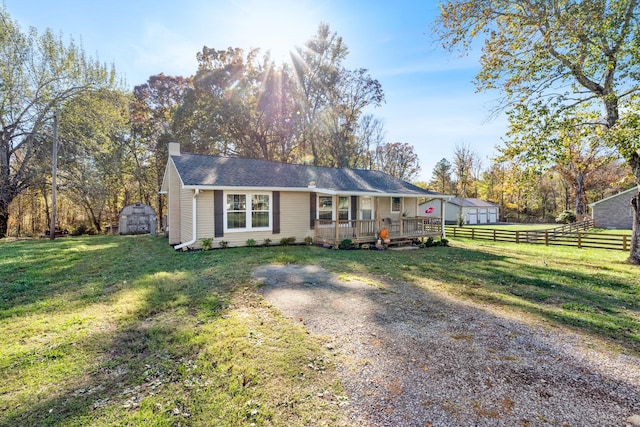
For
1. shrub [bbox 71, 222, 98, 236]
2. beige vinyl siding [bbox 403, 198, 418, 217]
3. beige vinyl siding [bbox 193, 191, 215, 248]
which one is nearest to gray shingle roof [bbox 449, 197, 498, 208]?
beige vinyl siding [bbox 403, 198, 418, 217]

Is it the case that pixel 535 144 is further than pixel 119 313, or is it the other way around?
pixel 535 144

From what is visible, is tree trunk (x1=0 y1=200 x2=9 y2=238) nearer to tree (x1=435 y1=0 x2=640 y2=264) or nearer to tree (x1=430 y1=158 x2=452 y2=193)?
tree (x1=435 y1=0 x2=640 y2=264)

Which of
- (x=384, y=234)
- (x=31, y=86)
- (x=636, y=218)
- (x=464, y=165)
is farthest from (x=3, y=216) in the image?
(x=464, y=165)

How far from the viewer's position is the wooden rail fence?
1345cm

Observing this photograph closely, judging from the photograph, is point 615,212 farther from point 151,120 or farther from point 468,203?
point 151,120

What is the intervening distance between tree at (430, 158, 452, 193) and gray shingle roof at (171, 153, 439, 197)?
27679 mm

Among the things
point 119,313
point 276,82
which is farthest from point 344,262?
point 276,82

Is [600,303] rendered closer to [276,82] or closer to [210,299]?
[210,299]

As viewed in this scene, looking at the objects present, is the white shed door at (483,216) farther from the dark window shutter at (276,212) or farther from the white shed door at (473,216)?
the dark window shutter at (276,212)

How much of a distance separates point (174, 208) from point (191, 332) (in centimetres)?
1024

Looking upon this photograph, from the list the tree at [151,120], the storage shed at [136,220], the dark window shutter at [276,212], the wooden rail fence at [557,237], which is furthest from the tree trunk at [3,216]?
the wooden rail fence at [557,237]

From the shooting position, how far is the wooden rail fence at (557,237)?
13445mm

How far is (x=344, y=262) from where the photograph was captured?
9016mm

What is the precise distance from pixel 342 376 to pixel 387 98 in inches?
1047
